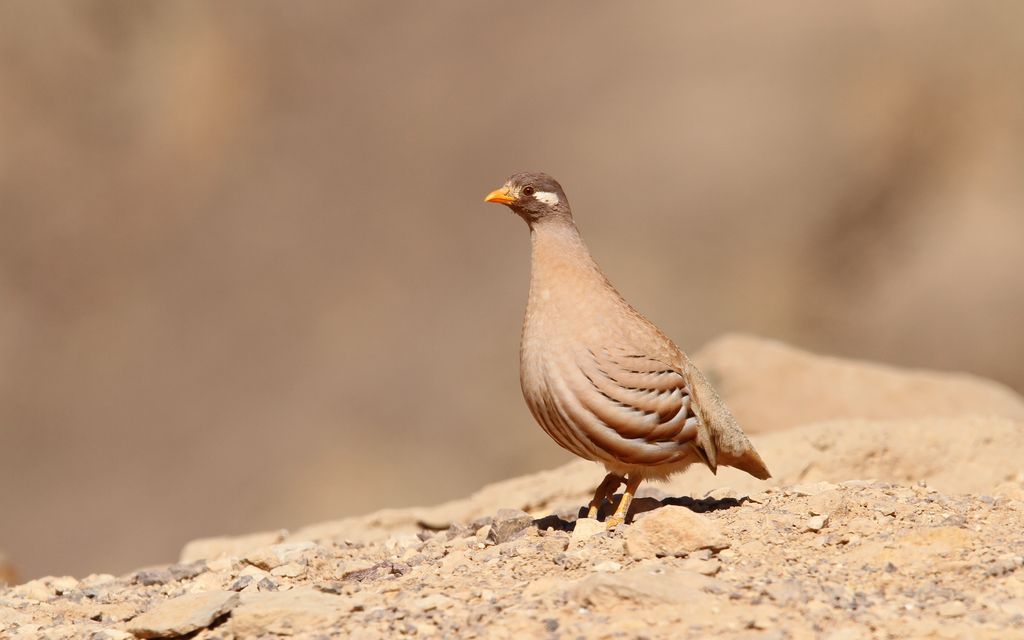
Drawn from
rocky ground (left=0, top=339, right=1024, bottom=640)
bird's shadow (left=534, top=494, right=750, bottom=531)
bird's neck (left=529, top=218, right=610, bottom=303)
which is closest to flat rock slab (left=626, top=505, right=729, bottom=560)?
rocky ground (left=0, top=339, right=1024, bottom=640)

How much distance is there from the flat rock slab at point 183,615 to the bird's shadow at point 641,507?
7.10 ft

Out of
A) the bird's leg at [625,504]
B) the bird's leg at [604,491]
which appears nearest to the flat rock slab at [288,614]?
the bird's leg at [625,504]

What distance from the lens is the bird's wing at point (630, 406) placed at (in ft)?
24.1

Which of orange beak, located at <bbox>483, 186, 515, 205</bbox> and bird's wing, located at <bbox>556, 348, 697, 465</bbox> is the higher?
orange beak, located at <bbox>483, 186, 515, 205</bbox>

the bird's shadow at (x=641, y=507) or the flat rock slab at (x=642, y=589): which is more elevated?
the bird's shadow at (x=641, y=507)

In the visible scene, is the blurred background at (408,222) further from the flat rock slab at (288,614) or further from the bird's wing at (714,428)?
the flat rock slab at (288,614)

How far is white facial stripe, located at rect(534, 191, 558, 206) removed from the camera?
7.95 m

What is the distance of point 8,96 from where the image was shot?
37656 millimetres

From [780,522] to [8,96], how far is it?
35930mm

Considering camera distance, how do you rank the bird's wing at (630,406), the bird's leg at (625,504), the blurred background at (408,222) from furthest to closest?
the blurred background at (408,222) < the bird's wing at (630,406) < the bird's leg at (625,504)

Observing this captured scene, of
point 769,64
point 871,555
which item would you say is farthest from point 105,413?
point 871,555

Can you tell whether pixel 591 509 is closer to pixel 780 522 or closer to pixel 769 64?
pixel 780 522

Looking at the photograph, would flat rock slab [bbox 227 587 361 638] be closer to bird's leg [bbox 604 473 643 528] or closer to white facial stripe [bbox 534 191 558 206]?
bird's leg [bbox 604 473 643 528]

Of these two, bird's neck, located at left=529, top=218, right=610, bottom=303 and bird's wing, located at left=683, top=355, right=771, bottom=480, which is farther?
bird's wing, located at left=683, top=355, right=771, bottom=480
